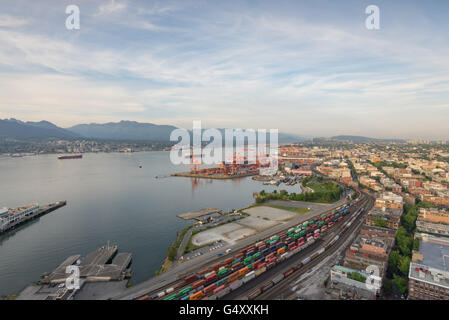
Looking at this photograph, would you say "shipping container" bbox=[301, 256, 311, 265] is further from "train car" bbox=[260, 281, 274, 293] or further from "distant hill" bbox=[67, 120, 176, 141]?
"distant hill" bbox=[67, 120, 176, 141]

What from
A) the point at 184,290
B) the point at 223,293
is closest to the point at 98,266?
the point at 184,290

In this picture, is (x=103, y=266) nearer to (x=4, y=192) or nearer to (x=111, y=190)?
(x=111, y=190)

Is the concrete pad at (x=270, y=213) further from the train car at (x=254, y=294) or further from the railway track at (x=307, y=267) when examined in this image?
the train car at (x=254, y=294)

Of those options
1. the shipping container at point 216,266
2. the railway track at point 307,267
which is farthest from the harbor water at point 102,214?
the railway track at point 307,267

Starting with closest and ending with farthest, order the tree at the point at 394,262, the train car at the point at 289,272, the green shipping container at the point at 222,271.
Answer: the train car at the point at 289,272, the green shipping container at the point at 222,271, the tree at the point at 394,262

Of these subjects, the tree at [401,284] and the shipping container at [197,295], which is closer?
the shipping container at [197,295]

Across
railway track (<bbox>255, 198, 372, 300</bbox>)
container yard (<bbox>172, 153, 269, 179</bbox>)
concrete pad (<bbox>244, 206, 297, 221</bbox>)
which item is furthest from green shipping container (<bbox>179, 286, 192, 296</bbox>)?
container yard (<bbox>172, 153, 269, 179</bbox>)

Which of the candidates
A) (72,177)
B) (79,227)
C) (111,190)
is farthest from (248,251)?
(72,177)

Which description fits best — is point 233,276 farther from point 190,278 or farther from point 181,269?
point 181,269
